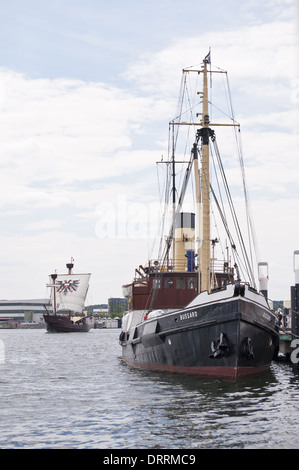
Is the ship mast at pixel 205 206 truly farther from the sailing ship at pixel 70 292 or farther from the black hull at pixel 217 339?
the sailing ship at pixel 70 292

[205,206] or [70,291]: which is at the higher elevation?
[205,206]

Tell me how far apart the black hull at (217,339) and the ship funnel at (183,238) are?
9.79 meters

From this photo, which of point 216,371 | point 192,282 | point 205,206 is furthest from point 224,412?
point 192,282

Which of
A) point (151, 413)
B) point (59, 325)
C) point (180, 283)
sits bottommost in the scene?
point (59, 325)

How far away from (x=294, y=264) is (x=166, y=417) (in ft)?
49.7

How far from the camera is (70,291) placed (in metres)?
145

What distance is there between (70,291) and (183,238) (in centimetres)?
11220

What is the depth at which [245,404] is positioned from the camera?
673 inches

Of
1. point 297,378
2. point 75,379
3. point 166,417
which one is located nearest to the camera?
point 166,417

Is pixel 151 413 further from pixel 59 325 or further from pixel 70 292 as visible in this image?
pixel 70 292

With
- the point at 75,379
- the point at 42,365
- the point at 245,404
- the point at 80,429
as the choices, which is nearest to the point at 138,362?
the point at 75,379

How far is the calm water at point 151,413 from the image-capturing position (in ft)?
41.8

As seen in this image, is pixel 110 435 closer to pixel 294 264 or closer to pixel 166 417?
pixel 166 417
